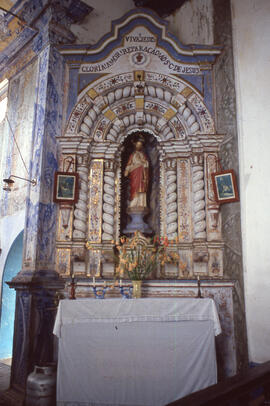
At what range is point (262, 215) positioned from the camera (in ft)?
Answer: 17.3

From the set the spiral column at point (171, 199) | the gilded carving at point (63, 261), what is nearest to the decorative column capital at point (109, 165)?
the spiral column at point (171, 199)

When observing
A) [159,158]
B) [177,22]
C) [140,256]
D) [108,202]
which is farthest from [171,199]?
[177,22]

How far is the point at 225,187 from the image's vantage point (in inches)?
223

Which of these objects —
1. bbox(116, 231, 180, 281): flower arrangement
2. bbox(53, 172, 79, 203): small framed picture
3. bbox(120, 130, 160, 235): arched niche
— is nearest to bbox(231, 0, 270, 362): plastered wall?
bbox(116, 231, 180, 281): flower arrangement

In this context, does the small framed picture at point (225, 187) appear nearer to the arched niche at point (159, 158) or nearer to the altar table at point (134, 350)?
the arched niche at point (159, 158)

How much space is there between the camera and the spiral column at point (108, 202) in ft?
19.5

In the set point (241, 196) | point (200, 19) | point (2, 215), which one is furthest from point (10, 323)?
point (200, 19)

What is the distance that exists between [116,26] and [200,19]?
1.52m

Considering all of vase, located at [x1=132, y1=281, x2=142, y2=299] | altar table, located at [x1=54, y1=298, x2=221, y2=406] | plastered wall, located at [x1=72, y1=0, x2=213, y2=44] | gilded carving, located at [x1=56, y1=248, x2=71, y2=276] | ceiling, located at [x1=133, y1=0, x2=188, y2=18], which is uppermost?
ceiling, located at [x1=133, y1=0, x2=188, y2=18]

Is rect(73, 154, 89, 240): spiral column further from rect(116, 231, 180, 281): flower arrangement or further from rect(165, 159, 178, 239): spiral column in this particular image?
rect(165, 159, 178, 239): spiral column

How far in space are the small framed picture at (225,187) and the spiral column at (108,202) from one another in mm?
1626

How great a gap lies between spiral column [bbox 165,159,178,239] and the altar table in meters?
1.67

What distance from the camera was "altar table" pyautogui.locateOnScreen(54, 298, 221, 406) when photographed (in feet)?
13.3

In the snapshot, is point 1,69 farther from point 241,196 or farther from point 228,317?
point 228,317
